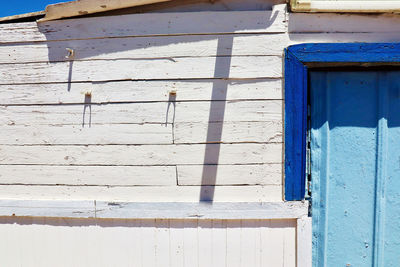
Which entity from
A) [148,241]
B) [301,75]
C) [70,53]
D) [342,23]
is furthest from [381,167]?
[70,53]

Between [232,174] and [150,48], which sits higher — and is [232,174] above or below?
below

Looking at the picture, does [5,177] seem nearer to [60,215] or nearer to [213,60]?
[60,215]

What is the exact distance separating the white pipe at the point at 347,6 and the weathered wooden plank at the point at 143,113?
27.0 inches

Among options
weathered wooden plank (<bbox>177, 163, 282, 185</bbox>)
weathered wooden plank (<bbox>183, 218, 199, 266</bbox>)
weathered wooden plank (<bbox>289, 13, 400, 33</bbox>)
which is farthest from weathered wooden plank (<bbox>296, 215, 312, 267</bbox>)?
weathered wooden plank (<bbox>289, 13, 400, 33</bbox>)

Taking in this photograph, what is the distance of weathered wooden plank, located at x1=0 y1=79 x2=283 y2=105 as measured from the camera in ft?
6.97

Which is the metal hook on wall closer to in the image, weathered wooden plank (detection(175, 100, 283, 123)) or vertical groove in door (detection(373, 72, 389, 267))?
weathered wooden plank (detection(175, 100, 283, 123))

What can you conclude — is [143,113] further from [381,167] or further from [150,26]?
[381,167]

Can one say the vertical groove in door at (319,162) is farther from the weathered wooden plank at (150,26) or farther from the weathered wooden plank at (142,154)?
the weathered wooden plank at (150,26)

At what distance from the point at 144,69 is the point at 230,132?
807 millimetres

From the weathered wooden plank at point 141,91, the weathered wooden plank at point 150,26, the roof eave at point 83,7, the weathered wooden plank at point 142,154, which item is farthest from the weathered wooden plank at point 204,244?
the roof eave at point 83,7

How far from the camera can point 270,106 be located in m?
2.12

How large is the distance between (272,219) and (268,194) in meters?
0.19

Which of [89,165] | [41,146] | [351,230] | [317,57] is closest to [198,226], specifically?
[89,165]

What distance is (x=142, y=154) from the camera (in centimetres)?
221
